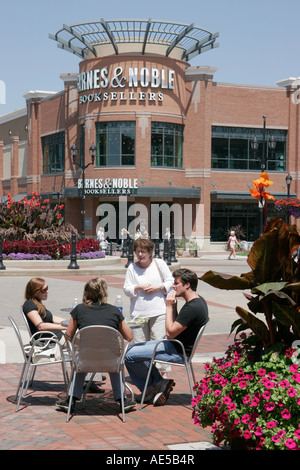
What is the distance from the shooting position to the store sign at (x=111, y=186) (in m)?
43.5

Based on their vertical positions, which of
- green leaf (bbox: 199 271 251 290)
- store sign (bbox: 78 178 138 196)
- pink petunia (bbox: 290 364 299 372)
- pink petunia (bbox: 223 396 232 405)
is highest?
store sign (bbox: 78 178 138 196)

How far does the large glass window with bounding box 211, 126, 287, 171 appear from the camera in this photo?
46875 millimetres

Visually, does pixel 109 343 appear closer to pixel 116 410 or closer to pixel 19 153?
pixel 116 410

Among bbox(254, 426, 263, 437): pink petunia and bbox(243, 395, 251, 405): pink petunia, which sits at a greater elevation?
bbox(243, 395, 251, 405): pink petunia

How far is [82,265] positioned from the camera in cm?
2517

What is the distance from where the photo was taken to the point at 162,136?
147ft

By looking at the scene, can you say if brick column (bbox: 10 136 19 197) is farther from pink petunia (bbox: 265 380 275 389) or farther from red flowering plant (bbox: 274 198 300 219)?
pink petunia (bbox: 265 380 275 389)

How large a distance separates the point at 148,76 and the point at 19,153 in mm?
21478

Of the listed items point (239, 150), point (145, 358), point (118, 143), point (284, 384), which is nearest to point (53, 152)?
point (118, 143)

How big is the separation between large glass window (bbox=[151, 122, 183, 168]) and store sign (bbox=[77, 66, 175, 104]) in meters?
2.06

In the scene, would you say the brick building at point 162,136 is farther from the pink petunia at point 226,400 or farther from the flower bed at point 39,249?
the pink petunia at point 226,400

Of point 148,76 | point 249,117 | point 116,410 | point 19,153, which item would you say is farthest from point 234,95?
point 116,410

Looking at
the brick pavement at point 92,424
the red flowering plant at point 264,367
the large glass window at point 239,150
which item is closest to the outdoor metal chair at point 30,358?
the brick pavement at point 92,424

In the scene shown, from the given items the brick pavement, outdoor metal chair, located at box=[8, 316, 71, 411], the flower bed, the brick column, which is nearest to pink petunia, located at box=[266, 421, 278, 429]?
the brick pavement
